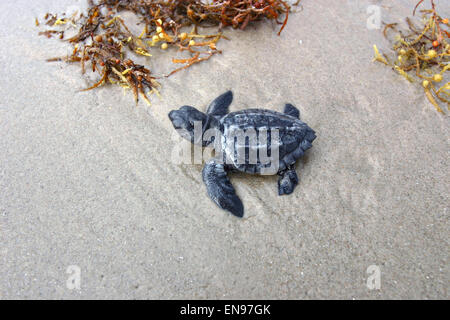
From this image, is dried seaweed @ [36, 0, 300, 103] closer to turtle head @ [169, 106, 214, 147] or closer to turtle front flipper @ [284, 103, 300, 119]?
turtle head @ [169, 106, 214, 147]

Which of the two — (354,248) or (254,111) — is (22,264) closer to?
(254,111)

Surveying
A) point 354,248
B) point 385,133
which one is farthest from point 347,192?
point 385,133

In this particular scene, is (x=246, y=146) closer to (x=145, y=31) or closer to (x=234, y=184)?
(x=234, y=184)

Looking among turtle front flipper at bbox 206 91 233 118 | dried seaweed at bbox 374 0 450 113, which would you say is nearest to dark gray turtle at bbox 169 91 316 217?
turtle front flipper at bbox 206 91 233 118

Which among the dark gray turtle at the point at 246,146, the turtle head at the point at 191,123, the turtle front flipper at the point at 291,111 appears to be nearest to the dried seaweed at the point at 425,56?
the turtle front flipper at the point at 291,111

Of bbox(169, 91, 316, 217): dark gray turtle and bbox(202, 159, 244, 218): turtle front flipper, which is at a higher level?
bbox(169, 91, 316, 217): dark gray turtle

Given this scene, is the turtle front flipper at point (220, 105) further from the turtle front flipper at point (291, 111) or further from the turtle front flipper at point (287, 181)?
the turtle front flipper at point (287, 181)

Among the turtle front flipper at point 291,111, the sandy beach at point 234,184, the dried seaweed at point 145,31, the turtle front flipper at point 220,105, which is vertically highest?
Answer: the dried seaweed at point 145,31
